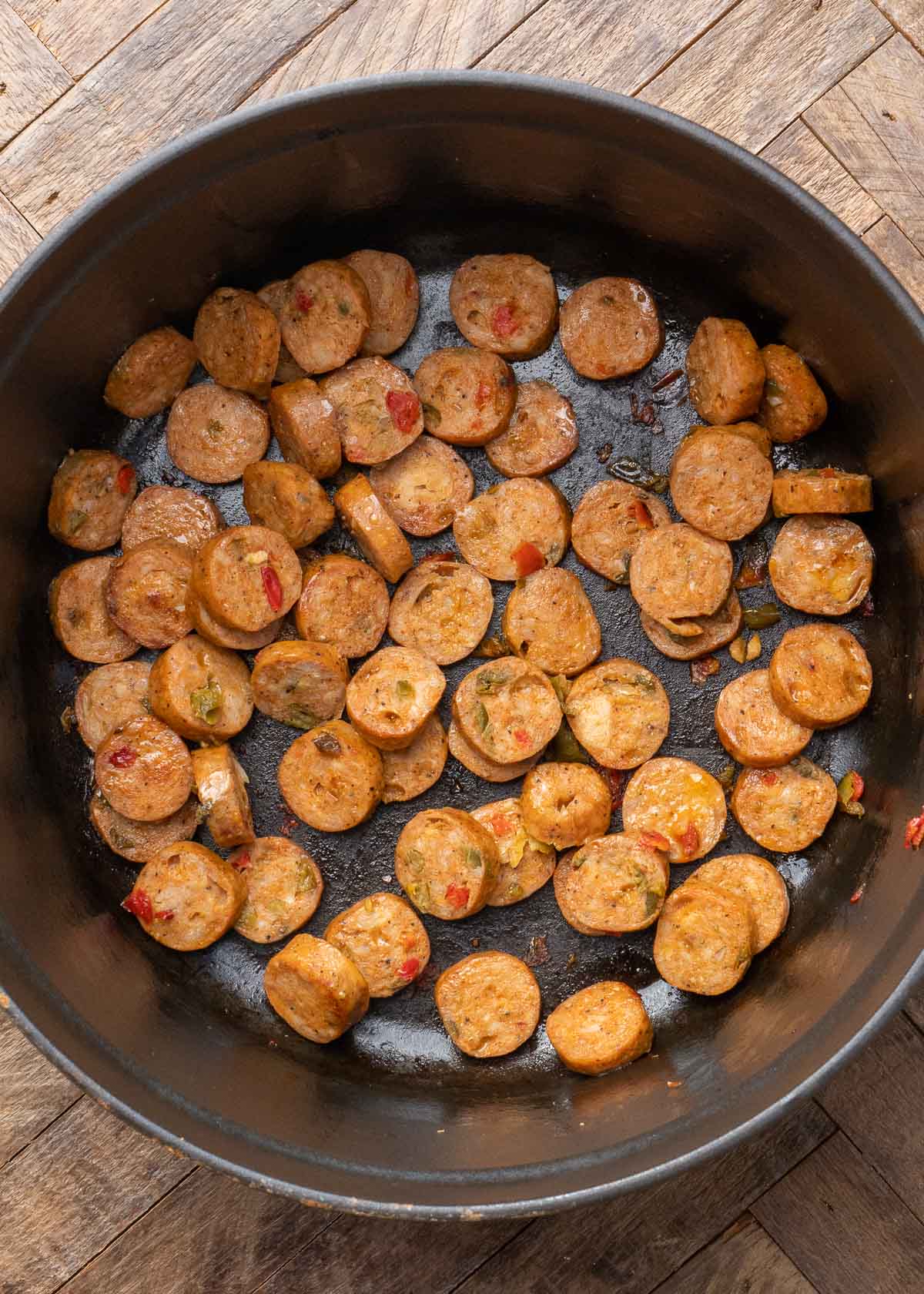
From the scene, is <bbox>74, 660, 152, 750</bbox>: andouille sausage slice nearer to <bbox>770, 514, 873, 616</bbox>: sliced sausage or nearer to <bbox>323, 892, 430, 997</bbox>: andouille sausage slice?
<bbox>323, 892, 430, 997</bbox>: andouille sausage slice

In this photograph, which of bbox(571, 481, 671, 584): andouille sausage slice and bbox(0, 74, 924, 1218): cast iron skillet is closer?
bbox(0, 74, 924, 1218): cast iron skillet

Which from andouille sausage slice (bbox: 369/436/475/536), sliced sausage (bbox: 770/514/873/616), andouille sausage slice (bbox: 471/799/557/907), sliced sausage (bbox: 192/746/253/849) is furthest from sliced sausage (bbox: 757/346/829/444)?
sliced sausage (bbox: 192/746/253/849)

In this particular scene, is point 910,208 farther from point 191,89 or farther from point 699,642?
point 191,89

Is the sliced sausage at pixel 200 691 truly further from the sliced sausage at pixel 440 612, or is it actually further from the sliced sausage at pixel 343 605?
the sliced sausage at pixel 440 612

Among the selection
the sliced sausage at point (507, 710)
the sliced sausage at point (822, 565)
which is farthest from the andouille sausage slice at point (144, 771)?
the sliced sausage at point (822, 565)

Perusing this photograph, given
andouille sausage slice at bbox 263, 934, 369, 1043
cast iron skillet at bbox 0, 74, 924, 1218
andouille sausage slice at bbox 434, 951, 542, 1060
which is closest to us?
cast iron skillet at bbox 0, 74, 924, 1218
